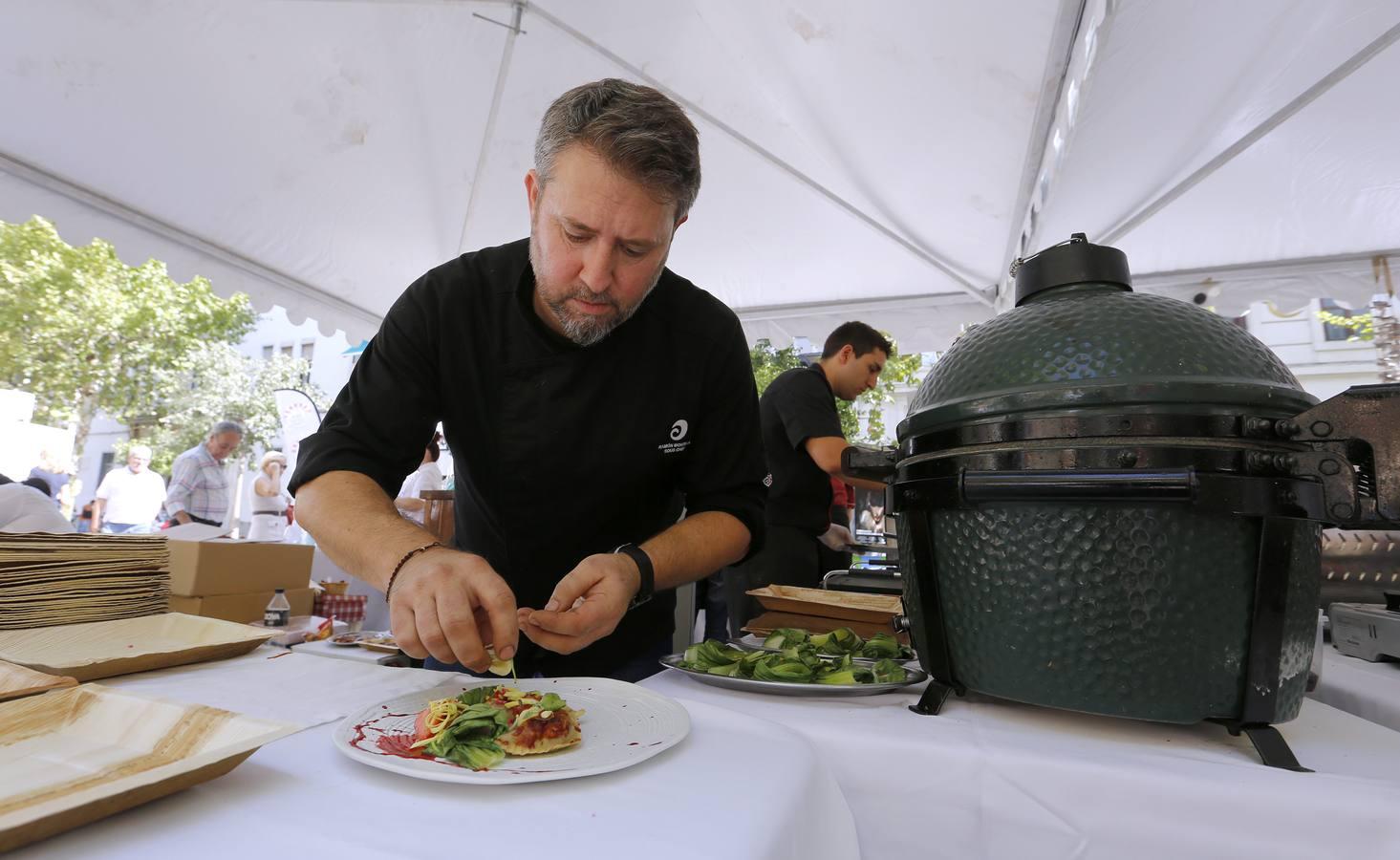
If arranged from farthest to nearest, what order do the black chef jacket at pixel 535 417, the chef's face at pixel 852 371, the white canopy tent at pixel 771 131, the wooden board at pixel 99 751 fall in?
1. the chef's face at pixel 852 371
2. the white canopy tent at pixel 771 131
3. the black chef jacket at pixel 535 417
4. the wooden board at pixel 99 751

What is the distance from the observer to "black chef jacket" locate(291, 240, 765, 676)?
4.86ft

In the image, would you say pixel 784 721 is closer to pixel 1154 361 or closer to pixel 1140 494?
pixel 1140 494

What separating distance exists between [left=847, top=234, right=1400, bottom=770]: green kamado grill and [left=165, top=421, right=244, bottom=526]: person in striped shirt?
7.50 metres

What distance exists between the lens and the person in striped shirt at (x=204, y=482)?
6691mm

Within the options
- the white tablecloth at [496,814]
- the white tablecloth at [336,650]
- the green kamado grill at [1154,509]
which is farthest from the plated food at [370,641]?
the green kamado grill at [1154,509]

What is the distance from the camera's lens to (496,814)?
0.56 meters

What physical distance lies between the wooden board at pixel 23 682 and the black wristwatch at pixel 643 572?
2.34 feet

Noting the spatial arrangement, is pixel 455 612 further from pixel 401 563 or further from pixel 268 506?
pixel 268 506

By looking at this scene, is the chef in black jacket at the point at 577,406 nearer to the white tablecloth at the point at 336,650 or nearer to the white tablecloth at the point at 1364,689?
the white tablecloth at the point at 336,650

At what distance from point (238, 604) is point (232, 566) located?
17 cm

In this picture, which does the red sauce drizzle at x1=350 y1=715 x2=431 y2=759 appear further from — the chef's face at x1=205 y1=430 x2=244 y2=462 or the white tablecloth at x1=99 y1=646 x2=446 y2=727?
the chef's face at x1=205 y1=430 x2=244 y2=462

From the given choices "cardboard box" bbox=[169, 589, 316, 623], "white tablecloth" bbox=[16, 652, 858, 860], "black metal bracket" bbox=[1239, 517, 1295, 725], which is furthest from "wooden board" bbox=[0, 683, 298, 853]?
"cardboard box" bbox=[169, 589, 316, 623]

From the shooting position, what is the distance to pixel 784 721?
91 centimetres

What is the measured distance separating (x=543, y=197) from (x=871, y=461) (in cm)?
76
